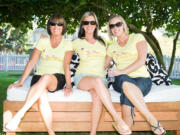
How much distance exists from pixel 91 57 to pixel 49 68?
60 cm

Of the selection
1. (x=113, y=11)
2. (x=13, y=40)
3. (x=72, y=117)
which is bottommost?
(x=13, y=40)

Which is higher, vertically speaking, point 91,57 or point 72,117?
point 91,57

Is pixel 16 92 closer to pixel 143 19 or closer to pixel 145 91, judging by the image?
pixel 145 91

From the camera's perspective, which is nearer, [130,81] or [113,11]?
[130,81]

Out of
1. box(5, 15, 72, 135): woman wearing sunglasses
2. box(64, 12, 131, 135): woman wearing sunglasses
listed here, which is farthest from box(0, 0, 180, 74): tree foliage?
box(5, 15, 72, 135): woman wearing sunglasses

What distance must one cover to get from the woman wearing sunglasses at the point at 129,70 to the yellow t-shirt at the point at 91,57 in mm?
136

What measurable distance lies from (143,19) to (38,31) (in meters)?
29.4

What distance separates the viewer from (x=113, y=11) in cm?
805

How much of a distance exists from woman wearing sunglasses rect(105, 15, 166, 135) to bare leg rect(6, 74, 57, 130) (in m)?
0.82

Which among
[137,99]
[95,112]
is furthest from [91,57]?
[137,99]

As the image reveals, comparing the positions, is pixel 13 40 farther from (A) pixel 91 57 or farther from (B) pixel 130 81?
(B) pixel 130 81

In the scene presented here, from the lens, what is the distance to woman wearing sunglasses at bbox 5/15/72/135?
127 inches

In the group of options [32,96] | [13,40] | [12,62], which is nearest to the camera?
[32,96]

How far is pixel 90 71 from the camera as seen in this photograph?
3.58 m
